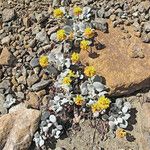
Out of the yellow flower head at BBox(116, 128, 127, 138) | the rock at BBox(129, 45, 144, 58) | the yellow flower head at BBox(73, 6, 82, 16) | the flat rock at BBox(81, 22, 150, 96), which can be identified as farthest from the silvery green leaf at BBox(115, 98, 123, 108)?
the yellow flower head at BBox(73, 6, 82, 16)

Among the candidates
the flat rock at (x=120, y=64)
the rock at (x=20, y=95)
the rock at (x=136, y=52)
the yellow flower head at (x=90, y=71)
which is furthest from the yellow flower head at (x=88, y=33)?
the rock at (x=20, y=95)

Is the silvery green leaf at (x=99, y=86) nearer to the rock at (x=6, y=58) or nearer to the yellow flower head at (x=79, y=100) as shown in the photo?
the yellow flower head at (x=79, y=100)

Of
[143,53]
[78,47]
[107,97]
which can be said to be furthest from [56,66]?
[143,53]

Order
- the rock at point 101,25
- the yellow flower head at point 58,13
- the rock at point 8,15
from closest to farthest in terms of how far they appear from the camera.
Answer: the yellow flower head at point 58,13
the rock at point 101,25
the rock at point 8,15

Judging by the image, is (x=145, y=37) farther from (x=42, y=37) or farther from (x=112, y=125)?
(x=42, y=37)

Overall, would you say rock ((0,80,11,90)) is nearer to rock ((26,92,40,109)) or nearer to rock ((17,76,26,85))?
rock ((17,76,26,85))

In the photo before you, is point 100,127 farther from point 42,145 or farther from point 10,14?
point 10,14

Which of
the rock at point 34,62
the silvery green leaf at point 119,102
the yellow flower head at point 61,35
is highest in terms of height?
the yellow flower head at point 61,35
